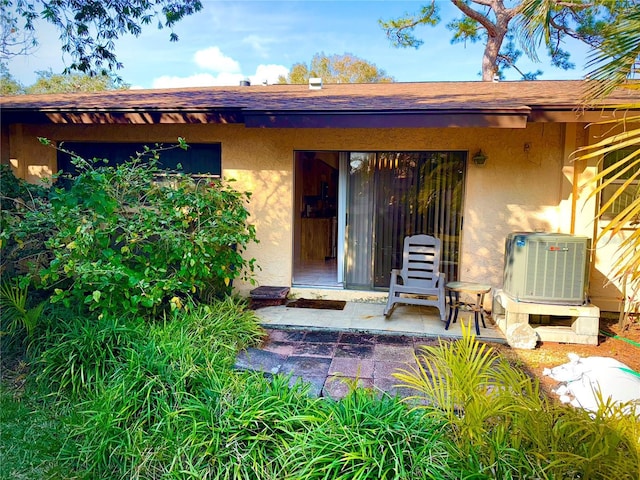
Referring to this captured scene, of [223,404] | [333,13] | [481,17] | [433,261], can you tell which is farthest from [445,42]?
[223,404]

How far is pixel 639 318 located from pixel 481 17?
12330 mm

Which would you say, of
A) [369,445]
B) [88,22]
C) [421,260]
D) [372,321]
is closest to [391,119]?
[421,260]

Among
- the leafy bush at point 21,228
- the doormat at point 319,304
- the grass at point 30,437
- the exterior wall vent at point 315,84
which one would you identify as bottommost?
the grass at point 30,437

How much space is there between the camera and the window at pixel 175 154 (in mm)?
6641

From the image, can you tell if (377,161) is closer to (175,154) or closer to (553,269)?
(553,269)

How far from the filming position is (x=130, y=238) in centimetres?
425

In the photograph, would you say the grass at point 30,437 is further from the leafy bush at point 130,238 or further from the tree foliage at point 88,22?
the tree foliage at point 88,22

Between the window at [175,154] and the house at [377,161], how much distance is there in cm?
2

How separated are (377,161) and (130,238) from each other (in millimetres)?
3884

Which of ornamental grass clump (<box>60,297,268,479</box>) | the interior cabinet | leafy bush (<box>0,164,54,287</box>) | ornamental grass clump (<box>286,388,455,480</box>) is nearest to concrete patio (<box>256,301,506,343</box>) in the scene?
ornamental grass clump (<box>60,297,268,479</box>)

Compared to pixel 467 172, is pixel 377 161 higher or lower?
higher

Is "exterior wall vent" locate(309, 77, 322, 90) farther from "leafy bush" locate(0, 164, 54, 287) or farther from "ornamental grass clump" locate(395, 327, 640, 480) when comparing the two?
"ornamental grass clump" locate(395, 327, 640, 480)

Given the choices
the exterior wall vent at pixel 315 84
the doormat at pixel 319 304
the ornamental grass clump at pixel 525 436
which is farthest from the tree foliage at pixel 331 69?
the ornamental grass clump at pixel 525 436

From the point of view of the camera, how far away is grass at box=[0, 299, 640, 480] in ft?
7.45
